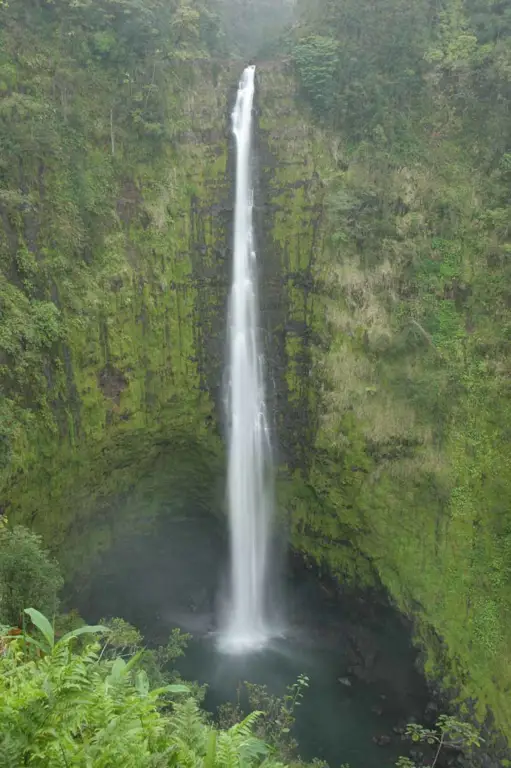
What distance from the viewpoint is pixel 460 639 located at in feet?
45.1

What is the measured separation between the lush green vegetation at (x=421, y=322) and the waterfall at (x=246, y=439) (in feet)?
5.16

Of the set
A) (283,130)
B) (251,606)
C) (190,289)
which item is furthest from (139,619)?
(283,130)

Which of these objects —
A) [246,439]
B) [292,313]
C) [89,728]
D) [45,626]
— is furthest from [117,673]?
[292,313]

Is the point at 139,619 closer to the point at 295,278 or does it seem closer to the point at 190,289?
the point at 190,289

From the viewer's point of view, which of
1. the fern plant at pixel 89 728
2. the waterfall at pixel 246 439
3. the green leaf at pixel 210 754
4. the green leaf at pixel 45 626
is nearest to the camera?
the fern plant at pixel 89 728

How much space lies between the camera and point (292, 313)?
1777 centimetres

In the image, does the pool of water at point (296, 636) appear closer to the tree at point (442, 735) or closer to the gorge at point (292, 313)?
the gorge at point (292, 313)

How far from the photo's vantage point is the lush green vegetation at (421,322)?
558 inches

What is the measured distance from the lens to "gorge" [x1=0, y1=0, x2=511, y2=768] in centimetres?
1418

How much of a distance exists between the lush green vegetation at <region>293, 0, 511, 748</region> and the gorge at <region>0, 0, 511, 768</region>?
7 cm

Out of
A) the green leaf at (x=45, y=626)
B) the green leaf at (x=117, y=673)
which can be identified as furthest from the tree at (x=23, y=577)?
the green leaf at (x=117, y=673)

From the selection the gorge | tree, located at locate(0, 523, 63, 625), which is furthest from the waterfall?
tree, located at locate(0, 523, 63, 625)

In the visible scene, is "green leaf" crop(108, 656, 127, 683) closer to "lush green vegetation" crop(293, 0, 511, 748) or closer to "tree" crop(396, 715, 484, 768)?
"tree" crop(396, 715, 484, 768)

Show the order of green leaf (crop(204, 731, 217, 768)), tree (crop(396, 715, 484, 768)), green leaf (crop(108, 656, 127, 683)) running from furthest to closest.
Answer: tree (crop(396, 715, 484, 768)) → green leaf (crop(108, 656, 127, 683)) → green leaf (crop(204, 731, 217, 768))
